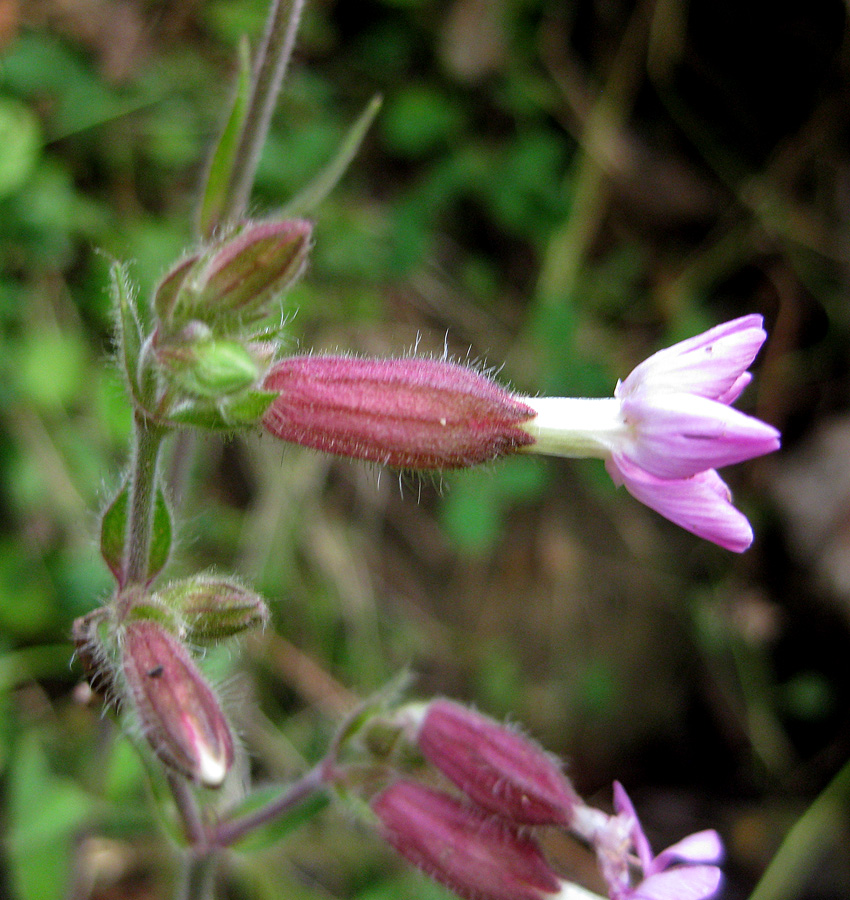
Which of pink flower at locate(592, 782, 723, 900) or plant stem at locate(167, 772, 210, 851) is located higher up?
pink flower at locate(592, 782, 723, 900)

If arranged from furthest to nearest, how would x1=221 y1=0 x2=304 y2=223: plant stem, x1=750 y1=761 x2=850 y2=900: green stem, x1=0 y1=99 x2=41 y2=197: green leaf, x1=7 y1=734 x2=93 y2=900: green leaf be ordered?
1. x1=750 y1=761 x2=850 y2=900: green stem
2. x1=0 y1=99 x2=41 y2=197: green leaf
3. x1=7 y1=734 x2=93 y2=900: green leaf
4. x1=221 y1=0 x2=304 y2=223: plant stem

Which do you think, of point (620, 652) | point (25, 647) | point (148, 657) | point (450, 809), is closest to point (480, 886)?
point (450, 809)

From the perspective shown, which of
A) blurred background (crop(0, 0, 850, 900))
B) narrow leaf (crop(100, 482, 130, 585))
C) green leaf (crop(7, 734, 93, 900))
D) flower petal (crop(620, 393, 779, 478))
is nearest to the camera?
flower petal (crop(620, 393, 779, 478))

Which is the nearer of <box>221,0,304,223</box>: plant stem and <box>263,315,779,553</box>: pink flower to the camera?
<box>263,315,779,553</box>: pink flower

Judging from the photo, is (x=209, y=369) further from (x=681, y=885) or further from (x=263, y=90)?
(x=681, y=885)

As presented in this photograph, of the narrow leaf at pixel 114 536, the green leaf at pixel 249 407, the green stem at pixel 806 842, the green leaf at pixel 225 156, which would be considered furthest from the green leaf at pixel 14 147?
the green stem at pixel 806 842

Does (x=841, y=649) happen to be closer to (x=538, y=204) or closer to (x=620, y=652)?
(x=620, y=652)

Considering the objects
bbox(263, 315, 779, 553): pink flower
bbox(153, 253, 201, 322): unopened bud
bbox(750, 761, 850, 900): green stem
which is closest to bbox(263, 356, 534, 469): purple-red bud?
bbox(263, 315, 779, 553): pink flower

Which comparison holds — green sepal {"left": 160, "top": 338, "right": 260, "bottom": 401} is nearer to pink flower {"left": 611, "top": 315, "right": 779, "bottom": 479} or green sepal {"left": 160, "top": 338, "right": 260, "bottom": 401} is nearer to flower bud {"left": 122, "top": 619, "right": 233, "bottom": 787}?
flower bud {"left": 122, "top": 619, "right": 233, "bottom": 787}
